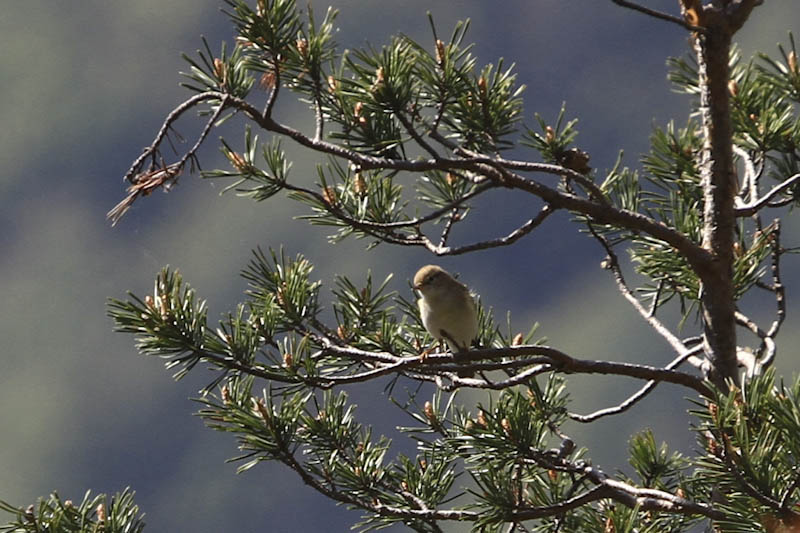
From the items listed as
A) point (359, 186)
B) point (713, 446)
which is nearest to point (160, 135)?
point (359, 186)

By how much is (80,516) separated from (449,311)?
898 millimetres

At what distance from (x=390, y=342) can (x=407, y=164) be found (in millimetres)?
475

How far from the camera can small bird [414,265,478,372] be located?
6.43 ft

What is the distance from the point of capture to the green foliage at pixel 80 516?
140 cm

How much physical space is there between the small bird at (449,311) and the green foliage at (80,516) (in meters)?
0.63

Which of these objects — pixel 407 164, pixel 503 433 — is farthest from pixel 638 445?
pixel 407 164

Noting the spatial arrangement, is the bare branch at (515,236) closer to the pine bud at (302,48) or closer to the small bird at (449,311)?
the small bird at (449,311)

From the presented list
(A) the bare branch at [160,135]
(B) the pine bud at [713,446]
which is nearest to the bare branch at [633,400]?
(B) the pine bud at [713,446]

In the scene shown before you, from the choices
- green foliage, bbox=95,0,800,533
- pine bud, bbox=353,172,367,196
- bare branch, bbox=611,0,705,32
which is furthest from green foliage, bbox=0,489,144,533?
bare branch, bbox=611,0,705,32

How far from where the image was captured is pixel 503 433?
4.86ft

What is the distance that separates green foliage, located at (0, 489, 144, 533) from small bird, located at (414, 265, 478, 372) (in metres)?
0.63

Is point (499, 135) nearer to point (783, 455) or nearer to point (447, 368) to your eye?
point (447, 368)

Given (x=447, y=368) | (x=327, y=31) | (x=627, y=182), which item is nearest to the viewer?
(x=447, y=368)

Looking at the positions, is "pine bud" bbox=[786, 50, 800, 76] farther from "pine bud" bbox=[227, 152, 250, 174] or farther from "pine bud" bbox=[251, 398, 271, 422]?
"pine bud" bbox=[251, 398, 271, 422]
